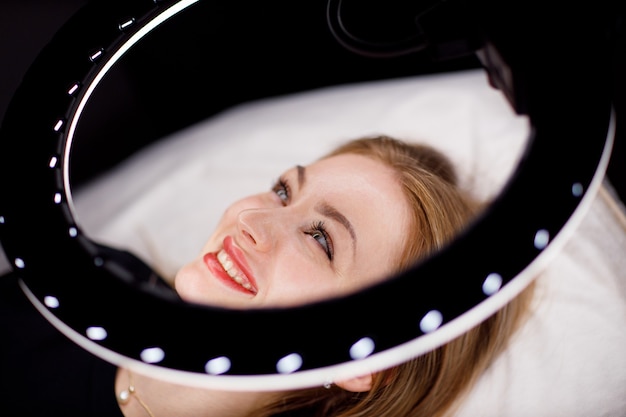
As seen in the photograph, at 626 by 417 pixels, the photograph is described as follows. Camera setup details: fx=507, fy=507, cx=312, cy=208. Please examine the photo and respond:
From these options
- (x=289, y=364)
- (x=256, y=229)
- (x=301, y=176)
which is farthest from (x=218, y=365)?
(x=301, y=176)

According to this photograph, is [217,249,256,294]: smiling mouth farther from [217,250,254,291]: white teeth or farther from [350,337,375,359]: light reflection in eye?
[350,337,375,359]: light reflection in eye

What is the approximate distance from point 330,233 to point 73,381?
587 mm

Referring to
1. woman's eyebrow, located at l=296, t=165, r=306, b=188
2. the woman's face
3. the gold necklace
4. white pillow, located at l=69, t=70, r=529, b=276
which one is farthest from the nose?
white pillow, located at l=69, t=70, r=529, b=276

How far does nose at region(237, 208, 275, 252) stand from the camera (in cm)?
62

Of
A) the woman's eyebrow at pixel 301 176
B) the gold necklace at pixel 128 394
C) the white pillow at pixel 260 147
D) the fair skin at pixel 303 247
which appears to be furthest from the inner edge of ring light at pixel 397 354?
the white pillow at pixel 260 147

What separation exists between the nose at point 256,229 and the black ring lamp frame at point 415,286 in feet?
0.74

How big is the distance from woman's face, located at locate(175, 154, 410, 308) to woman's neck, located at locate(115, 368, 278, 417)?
0.21 meters

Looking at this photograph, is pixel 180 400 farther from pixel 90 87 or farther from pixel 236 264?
pixel 90 87

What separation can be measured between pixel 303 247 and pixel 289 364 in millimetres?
309

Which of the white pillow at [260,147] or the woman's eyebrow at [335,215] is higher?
the white pillow at [260,147]

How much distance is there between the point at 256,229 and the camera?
24.4 inches

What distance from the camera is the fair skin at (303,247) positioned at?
62 cm

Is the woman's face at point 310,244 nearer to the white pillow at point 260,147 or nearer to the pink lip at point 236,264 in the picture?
the pink lip at point 236,264

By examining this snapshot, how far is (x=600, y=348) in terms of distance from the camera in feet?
3.03
